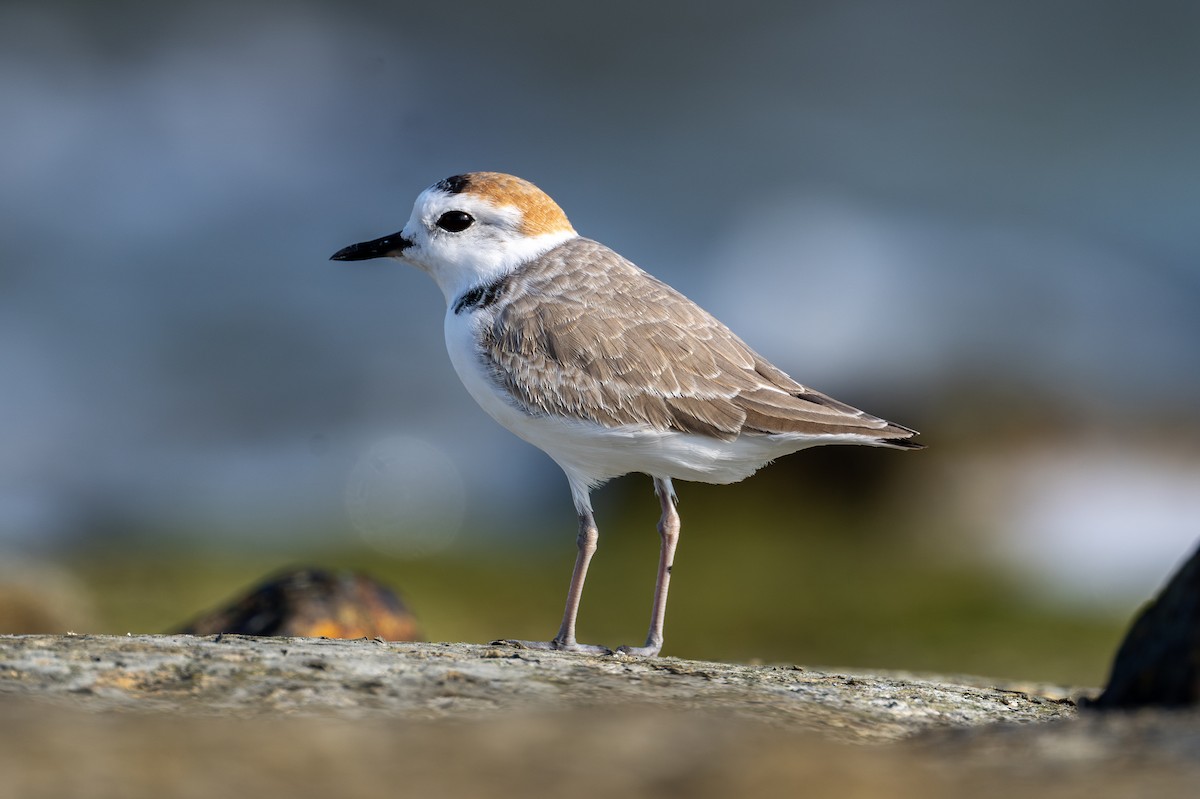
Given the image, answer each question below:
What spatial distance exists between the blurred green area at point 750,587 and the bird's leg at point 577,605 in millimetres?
5969

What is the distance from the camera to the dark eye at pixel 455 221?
24.5ft

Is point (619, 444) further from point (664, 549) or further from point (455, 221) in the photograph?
point (455, 221)

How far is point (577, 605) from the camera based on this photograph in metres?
6.86

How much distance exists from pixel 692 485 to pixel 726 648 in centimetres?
449

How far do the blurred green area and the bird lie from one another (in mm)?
6280

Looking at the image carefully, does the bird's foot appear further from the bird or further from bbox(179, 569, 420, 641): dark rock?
bbox(179, 569, 420, 641): dark rock

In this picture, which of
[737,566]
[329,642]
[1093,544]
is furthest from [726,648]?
[329,642]

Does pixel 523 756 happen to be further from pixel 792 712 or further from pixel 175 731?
pixel 792 712

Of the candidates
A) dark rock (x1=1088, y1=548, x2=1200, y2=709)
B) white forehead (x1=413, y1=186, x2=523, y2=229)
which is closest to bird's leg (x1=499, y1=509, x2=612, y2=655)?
white forehead (x1=413, y1=186, x2=523, y2=229)

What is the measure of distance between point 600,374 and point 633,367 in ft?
0.64

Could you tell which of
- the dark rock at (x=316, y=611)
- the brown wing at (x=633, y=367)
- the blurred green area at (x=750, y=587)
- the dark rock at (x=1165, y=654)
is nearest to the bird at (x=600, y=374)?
the brown wing at (x=633, y=367)

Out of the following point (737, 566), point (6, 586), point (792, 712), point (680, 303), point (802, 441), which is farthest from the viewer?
point (737, 566)

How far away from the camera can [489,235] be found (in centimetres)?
744

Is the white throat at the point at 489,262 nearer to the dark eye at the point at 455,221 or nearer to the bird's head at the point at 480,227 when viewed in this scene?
the bird's head at the point at 480,227
